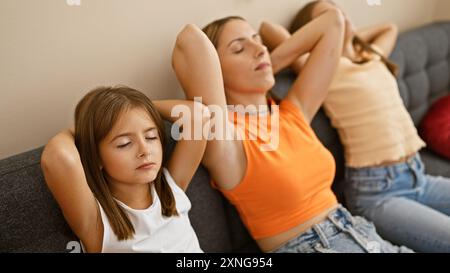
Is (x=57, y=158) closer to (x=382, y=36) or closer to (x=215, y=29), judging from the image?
(x=215, y=29)

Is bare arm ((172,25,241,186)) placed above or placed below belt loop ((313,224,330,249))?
above

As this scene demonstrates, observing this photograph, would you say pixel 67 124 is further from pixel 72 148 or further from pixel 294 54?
pixel 294 54

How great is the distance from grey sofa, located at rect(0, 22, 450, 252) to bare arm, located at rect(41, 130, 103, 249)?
40 millimetres

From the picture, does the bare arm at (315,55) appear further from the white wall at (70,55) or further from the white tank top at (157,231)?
the white tank top at (157,231)

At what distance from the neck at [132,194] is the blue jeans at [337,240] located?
13.2 inches

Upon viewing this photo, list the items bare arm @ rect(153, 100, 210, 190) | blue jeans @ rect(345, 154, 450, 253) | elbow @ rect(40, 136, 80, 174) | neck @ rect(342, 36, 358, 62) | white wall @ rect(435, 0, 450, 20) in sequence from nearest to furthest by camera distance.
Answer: elbow @ rect(40, 136, 80, 174) < bare arm @ rect(153, 100, 210, 190) < blue jeans @ rect(345, 154, 450, 253) < neck @ rect(342, 36, 358, 62) < white wall @ rect(435, 0, 450, 20)

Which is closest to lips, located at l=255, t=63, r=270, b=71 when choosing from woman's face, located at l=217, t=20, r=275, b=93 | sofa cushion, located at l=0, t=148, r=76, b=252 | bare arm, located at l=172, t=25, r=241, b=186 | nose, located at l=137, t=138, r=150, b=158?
woman's face, located at l=217, t=20, r=275, b=93

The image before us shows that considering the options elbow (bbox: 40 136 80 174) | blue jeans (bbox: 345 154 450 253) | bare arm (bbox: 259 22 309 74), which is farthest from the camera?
bare arm (bbox: 259 22 309 74)

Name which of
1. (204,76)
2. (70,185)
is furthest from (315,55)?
(70,185)

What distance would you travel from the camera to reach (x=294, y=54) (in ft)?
3.63

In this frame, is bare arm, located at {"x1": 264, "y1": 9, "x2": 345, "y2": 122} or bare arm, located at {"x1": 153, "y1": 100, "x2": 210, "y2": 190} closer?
bare arm, located at {"x1": 153, "y1": 100, "x2": 210, "y2": 190}

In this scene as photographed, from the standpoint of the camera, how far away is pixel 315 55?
1071 millimetres

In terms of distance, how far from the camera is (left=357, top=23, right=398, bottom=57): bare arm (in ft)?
4.54

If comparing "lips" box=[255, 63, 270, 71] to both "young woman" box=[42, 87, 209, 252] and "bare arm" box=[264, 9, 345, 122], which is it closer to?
"bare arm" box=[264, 9, 345, 122]
